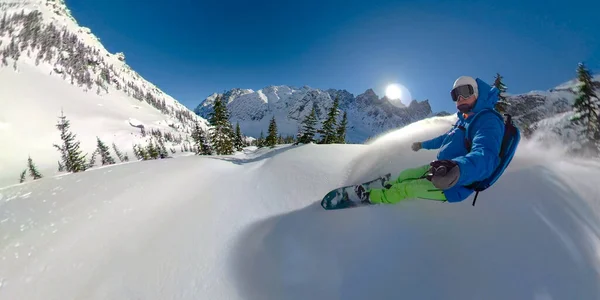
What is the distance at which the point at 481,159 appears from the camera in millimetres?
3273

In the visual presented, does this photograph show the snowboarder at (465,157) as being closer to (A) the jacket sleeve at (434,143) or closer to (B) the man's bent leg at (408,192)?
(B) the man's bent leg at (408,192)

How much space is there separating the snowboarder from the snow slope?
0.35 meters

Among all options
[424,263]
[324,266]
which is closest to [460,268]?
[424,263]

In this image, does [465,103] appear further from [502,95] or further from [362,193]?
[502,95]

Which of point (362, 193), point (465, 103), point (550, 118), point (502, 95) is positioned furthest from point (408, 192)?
point (502, 95)

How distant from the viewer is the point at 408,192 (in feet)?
13.7

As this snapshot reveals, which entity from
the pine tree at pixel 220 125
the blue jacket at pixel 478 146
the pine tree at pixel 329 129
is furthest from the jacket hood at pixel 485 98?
the pine tree at pixel 220 125

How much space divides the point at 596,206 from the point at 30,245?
8.90 meters

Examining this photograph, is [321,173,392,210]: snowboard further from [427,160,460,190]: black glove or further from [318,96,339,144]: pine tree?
[318,96,339,144]: pine tree

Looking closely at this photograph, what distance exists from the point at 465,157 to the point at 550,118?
15.1m

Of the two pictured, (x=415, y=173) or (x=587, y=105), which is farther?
(x=587, y=105)

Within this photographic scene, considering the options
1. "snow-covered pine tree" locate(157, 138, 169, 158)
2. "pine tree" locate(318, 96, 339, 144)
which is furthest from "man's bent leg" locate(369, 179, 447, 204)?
"snow-covered pine tree" locate(157, 138, 169, 158)

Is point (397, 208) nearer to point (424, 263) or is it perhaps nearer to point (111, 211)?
point (424, 263)

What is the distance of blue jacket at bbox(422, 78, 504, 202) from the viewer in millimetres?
3209
